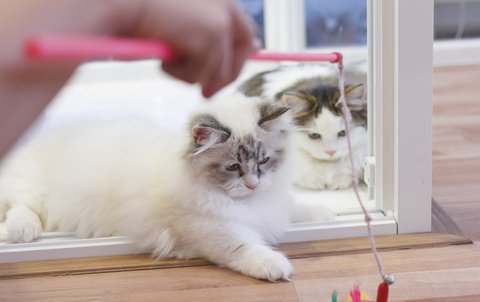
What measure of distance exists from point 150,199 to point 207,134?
0.75 ft

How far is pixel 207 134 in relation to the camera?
131 centimetres

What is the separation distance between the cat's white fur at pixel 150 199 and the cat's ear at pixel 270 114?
0.02 meters

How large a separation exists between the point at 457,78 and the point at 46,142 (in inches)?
84.4

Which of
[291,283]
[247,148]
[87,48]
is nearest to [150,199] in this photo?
[247,148]

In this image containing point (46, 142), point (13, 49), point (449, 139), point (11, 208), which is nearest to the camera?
point (13, 49)

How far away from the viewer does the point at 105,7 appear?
0.46 m

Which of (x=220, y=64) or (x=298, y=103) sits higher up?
(x=220, y=64)

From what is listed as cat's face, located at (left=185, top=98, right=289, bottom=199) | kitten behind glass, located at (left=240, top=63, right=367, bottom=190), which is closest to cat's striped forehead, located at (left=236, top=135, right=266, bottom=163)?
cat's face, located at (left=185, top=98, right=289, bottom=199)

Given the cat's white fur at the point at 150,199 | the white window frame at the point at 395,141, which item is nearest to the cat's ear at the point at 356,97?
the white window frame at the point at 395,141

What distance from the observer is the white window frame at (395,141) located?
136cm

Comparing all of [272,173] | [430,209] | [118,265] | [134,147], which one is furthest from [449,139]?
[118,265]

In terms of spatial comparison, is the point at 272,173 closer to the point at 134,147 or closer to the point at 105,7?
the point at 134,147

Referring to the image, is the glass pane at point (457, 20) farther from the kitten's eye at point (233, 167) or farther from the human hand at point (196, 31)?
the human hand at point (196, 31)

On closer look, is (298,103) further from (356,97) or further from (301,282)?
(301,282)
